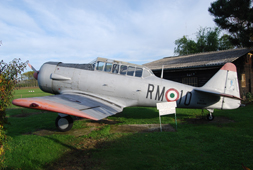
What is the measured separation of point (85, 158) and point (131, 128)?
2827 millimetres

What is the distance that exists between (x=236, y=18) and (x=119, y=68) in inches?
477

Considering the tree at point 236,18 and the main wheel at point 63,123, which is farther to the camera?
the tree at point 236,18

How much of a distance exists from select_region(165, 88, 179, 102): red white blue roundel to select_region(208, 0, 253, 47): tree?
9219 mm

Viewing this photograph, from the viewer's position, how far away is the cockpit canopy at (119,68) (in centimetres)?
729

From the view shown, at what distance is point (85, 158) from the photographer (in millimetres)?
3760

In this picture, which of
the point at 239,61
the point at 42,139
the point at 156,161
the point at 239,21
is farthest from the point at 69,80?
the point at 239,61

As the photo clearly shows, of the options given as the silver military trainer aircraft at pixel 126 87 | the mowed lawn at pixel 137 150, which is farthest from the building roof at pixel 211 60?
the mowed lawn at pixel 137 150

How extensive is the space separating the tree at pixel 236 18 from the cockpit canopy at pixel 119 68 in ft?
32.9

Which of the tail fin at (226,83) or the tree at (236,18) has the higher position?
the tree at (236,18)

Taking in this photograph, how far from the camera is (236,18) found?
44.1ft

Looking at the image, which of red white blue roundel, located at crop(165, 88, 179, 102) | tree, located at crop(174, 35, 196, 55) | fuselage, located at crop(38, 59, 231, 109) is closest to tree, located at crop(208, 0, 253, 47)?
fuselage, located at crop(38, 59, 231, 109)

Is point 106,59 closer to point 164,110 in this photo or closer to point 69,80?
point 69,80

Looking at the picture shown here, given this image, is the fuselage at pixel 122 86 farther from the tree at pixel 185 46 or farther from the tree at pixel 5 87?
the tree at pixel 185 46

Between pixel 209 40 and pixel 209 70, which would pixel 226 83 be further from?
pixel 209 40
